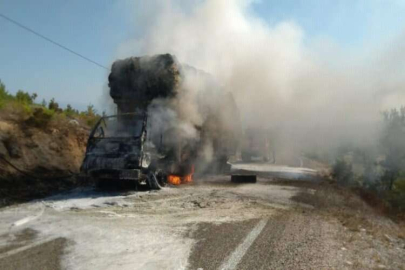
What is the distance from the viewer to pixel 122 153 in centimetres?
1138

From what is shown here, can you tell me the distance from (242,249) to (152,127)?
7.39 meters

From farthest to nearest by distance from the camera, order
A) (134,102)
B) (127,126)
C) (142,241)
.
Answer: (134,102) → (127,126) → (142,241)

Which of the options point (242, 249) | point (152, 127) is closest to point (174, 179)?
point (152, 127)

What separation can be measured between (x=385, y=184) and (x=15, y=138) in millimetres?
21976

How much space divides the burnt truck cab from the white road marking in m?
4.76

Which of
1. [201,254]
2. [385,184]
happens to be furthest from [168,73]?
[385,184]

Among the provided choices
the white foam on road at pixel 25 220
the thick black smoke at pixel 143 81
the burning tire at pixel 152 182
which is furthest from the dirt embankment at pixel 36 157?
the thick black smoke at pixel 143 81

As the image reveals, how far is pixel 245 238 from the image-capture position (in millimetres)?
6469

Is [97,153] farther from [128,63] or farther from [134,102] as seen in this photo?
[128,63]

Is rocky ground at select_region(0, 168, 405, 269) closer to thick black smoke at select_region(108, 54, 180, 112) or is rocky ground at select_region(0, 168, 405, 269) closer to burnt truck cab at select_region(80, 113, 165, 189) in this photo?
burnt truck cab at select_region(80, 113, 165, 189)

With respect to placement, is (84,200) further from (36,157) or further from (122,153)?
(36,157)

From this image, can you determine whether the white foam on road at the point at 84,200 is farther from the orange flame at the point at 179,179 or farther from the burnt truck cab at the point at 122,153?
the orange flame at the point at 179,179

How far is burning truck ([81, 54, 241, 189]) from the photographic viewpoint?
37.0ft

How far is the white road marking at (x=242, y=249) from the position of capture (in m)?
5.10
